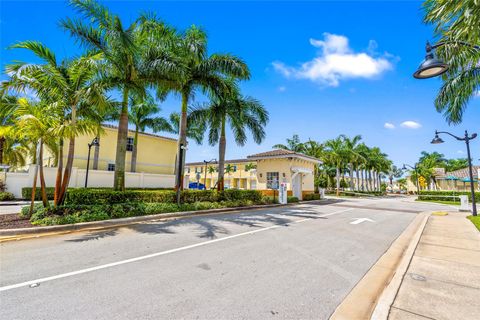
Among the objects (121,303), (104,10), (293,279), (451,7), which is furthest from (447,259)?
(104,10)

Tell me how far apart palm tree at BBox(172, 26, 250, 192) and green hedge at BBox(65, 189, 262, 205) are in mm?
812

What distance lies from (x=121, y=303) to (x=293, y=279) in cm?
283

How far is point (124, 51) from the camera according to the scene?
33.3ft

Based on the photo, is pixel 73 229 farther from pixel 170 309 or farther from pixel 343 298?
pixel 343 298

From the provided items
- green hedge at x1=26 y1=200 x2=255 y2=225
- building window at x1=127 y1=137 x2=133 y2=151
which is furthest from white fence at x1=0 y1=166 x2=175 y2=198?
green hedge at x1=26 y1=200 x2=255 y2=225

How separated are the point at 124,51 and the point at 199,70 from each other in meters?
4.58

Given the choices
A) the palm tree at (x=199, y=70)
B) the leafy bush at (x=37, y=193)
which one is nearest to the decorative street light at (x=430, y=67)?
the palm tree at (x=199, y=70)

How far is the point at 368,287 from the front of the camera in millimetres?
3947

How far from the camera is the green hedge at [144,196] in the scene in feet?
31.4

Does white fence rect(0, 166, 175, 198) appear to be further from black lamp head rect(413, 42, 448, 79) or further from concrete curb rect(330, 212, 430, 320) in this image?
black lamp head rect(413, 42, 448, 79)

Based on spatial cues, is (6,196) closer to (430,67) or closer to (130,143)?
(130,143)

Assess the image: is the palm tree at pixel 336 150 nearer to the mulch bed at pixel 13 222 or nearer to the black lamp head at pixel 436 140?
the black lamp head at pixel 436 140

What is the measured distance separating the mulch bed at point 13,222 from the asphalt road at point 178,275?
1397mm

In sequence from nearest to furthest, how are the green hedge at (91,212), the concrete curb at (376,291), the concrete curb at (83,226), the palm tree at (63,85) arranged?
the concrete curb at (376,291)
the concrete curb at (83,226)
the green hedge at (91,212)
the palm tree at (63,85)
